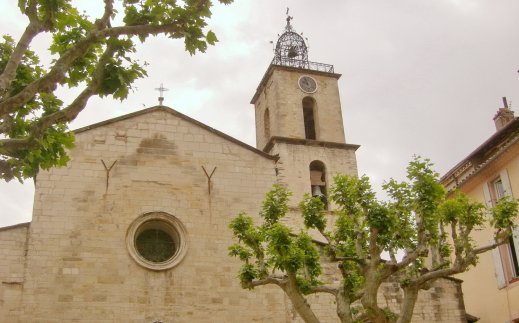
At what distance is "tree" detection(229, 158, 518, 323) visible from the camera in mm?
10688

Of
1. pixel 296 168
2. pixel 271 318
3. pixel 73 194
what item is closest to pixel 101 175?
pixel 73 194

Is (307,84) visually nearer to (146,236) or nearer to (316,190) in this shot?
(316,190)

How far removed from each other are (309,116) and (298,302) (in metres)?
16.2

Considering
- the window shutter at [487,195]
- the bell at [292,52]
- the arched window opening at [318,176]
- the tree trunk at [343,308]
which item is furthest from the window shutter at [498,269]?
the bell at [292,52]

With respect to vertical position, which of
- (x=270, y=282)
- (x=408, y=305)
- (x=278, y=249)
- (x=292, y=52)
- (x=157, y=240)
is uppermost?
(x=292, y=52)

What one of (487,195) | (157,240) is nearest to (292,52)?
(487,195)

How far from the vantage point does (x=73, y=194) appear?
13828mm

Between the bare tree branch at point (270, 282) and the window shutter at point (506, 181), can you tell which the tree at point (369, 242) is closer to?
the bare tree branch at point (270, 282)

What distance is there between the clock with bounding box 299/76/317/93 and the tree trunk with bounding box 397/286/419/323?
641 inches

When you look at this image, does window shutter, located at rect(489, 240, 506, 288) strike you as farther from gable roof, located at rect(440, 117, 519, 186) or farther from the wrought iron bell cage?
the wrought iron bell cage

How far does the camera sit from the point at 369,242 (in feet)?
36.8

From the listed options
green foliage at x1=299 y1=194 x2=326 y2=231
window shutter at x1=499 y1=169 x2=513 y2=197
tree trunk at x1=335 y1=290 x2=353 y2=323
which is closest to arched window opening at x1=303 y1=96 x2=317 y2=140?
window shutter at x1=499 y1=169 x2=513 y2=197

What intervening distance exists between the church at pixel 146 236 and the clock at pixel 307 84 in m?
11.0

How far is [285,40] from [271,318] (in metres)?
17.1
